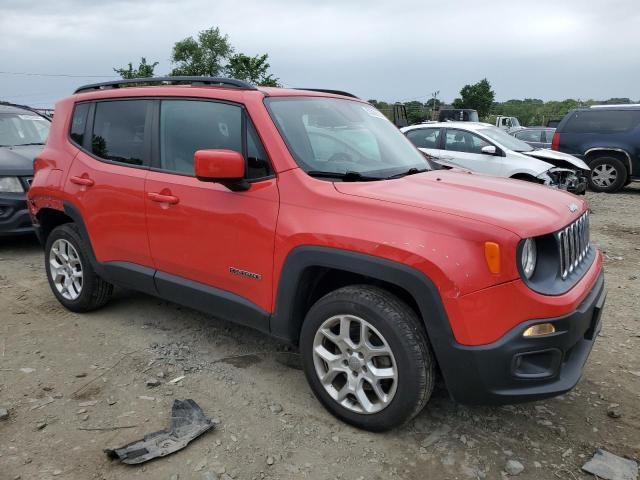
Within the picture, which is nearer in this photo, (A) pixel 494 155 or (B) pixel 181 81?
(B) pixel 181 81

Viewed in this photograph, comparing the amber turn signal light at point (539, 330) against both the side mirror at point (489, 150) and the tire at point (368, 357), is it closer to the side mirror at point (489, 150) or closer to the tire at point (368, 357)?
the tire at point (368, 357)

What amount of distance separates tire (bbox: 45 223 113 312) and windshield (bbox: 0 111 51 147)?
3258mm

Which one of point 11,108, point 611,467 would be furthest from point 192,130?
point 11,108

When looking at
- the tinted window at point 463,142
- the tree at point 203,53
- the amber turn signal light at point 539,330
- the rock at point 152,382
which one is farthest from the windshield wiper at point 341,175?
the tree at point 203,53

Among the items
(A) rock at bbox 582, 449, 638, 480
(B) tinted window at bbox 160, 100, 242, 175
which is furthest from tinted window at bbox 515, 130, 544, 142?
(A) rock at bbox 582, 449, 638, 480

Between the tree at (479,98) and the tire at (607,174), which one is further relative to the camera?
the tree at (479,98)

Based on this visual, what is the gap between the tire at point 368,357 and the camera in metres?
2.52

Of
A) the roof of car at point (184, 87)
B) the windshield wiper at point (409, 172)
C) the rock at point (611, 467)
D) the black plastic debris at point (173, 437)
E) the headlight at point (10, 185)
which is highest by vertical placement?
the roof of car at point (184, 87)

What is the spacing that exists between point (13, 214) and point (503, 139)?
25.8ft

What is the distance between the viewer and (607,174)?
38.4ft

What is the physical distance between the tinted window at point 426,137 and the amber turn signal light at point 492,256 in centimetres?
767

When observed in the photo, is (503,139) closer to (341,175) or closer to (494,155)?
(494,155)

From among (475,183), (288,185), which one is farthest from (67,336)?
→ (475,183)

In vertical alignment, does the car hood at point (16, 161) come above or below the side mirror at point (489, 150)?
below
